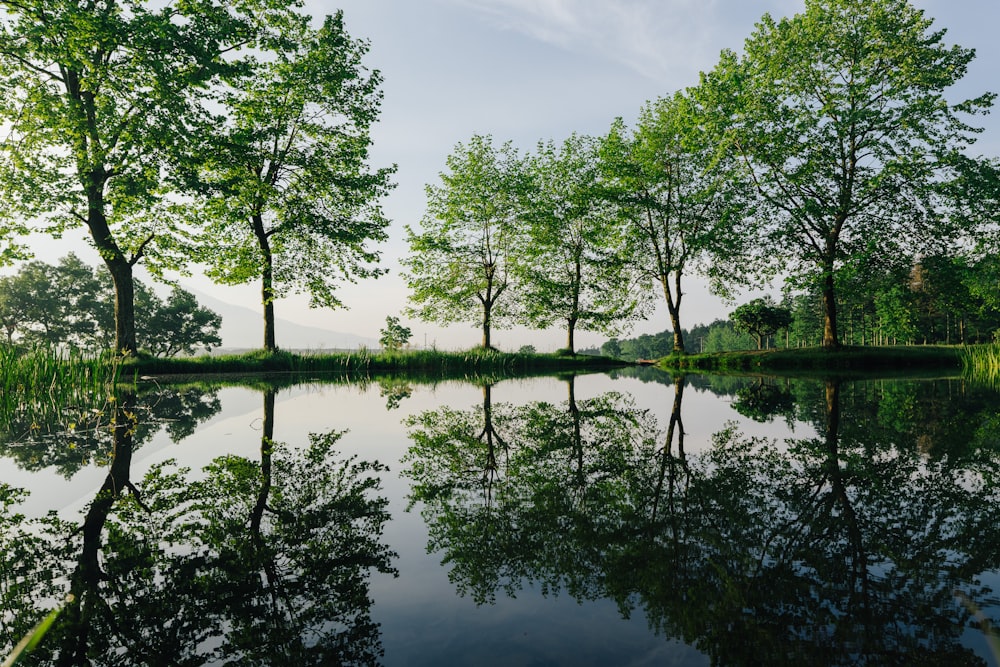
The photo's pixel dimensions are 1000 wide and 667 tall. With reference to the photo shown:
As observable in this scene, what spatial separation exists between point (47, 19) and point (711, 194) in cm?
2783

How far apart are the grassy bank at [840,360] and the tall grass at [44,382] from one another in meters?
21.5

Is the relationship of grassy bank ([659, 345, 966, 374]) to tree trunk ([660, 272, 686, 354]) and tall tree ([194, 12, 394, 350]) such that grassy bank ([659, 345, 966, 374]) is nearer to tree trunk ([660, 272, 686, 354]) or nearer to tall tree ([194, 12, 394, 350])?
tree trunk ([660, 272, 686, 354])

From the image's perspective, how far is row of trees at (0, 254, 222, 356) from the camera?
4134cm

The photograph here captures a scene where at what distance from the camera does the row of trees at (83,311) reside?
136 ft

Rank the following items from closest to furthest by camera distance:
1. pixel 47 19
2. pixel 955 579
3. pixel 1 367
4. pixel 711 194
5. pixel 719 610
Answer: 1. pixel 719 610
2. pixel 955 579
3. pixel 1 367
4. pixel 47 19
5. pixel 711 194

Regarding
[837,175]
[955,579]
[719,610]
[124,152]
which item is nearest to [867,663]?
[719,610]

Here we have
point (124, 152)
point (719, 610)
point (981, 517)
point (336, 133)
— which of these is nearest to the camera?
point (719, 610)

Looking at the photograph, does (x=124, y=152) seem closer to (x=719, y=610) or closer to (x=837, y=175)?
(x=719, y=610)

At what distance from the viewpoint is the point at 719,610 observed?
5.82 ft

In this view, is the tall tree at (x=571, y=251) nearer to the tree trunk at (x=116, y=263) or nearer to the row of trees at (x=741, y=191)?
the row of trees at (x=741, y=191)

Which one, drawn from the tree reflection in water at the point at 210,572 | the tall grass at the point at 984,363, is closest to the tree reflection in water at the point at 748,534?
the tree reflection in water at the point at 210,572

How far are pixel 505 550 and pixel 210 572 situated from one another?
4.32 feet

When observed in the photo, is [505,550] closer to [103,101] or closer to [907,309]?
[103,101]

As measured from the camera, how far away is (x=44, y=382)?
25.2 ft
